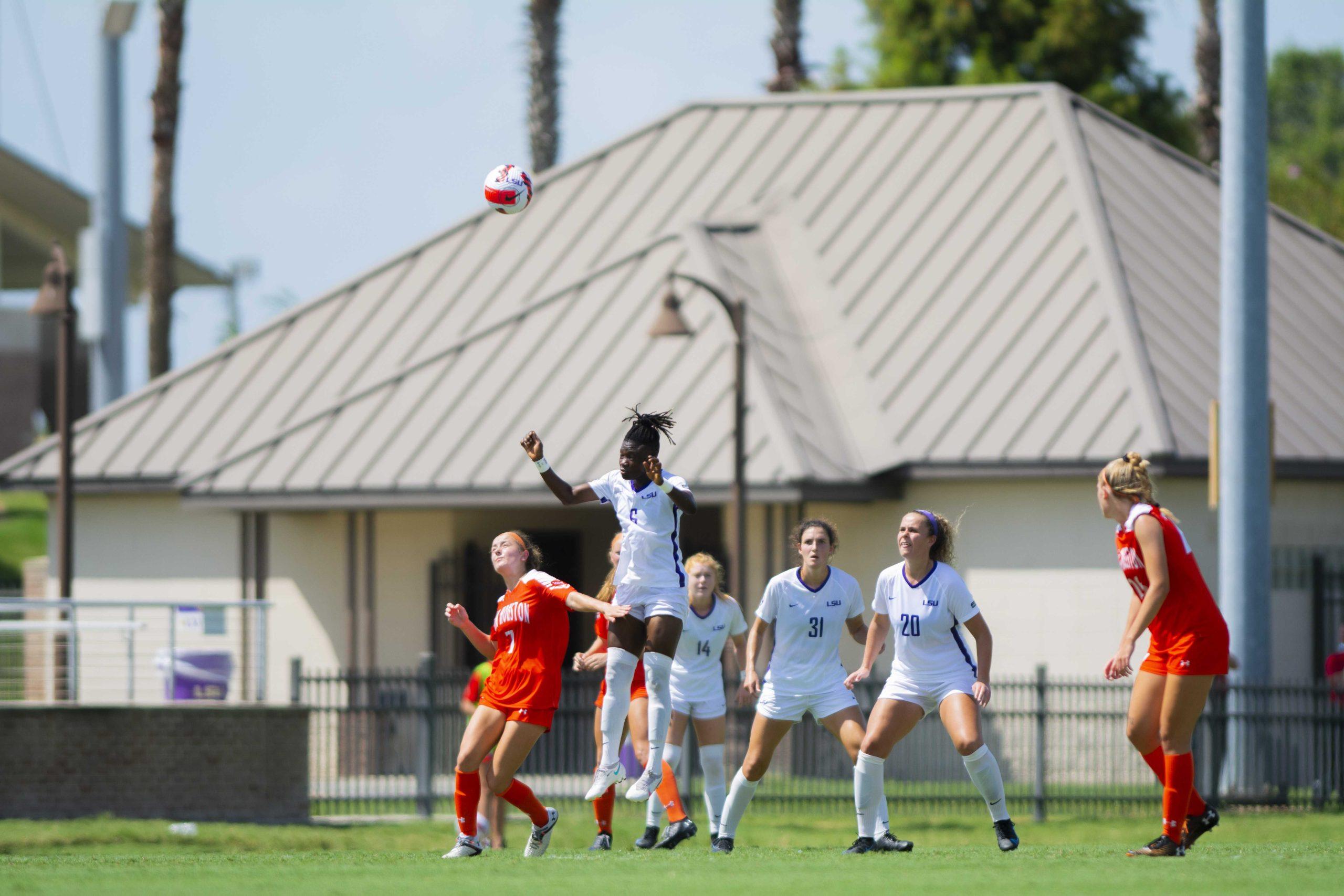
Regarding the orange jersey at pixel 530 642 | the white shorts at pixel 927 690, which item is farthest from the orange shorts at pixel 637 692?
the white shorts at pixel 927 690

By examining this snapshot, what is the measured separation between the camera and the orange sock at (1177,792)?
980 cm

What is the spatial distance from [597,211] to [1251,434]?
11270 mm

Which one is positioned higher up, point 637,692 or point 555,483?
point 555,483

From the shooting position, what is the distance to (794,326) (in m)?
23.9

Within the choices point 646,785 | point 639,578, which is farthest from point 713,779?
point 639,578

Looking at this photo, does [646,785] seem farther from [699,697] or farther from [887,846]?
[887,846]

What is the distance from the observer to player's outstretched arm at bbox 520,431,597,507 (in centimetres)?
1033

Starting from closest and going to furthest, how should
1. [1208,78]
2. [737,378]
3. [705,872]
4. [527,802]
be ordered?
[705,872] < [527,802] < [737,378] < [1208,78]

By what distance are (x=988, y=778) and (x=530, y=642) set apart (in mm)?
2649

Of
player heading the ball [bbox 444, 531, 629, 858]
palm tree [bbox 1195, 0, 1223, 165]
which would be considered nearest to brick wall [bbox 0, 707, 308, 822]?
player heading the ball [bbox 444, 531, 629, 858]

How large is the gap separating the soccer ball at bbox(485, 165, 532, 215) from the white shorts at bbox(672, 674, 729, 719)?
350 centimetres

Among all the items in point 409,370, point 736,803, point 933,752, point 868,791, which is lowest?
point 933,752

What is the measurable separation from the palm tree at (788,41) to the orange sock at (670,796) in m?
24.1

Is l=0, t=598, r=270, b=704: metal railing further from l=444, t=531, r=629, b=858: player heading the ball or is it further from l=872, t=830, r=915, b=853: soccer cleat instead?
l=872, t=830, r=915, b=853: soccer cleat
